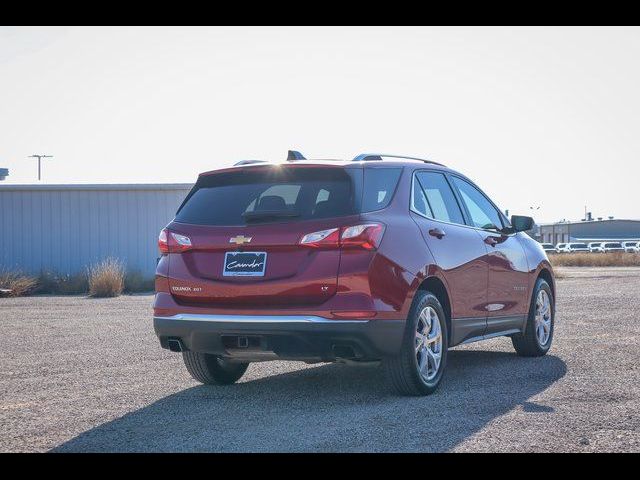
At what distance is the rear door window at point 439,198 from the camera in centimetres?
805

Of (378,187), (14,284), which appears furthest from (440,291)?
(14,284)

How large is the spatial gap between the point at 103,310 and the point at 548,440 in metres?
14.0

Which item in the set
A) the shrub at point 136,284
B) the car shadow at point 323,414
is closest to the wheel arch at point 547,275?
the car shadow at point 323,414

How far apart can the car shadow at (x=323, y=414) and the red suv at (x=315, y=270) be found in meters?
0.37

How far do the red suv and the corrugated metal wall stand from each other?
21.6 m

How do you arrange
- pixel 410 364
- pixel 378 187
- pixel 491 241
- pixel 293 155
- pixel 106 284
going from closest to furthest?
pixel 410 364 < pixel 378 187 < pixel 293 155 < pixel 491 241 < pixel 106 284

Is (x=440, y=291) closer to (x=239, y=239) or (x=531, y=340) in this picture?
(x=239, y=239)

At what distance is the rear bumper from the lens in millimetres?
6773

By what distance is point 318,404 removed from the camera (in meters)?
7.27

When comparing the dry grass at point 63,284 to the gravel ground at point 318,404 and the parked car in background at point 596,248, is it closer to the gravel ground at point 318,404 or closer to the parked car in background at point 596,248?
the gravel ground at point 318,404

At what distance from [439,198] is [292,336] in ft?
7.24
